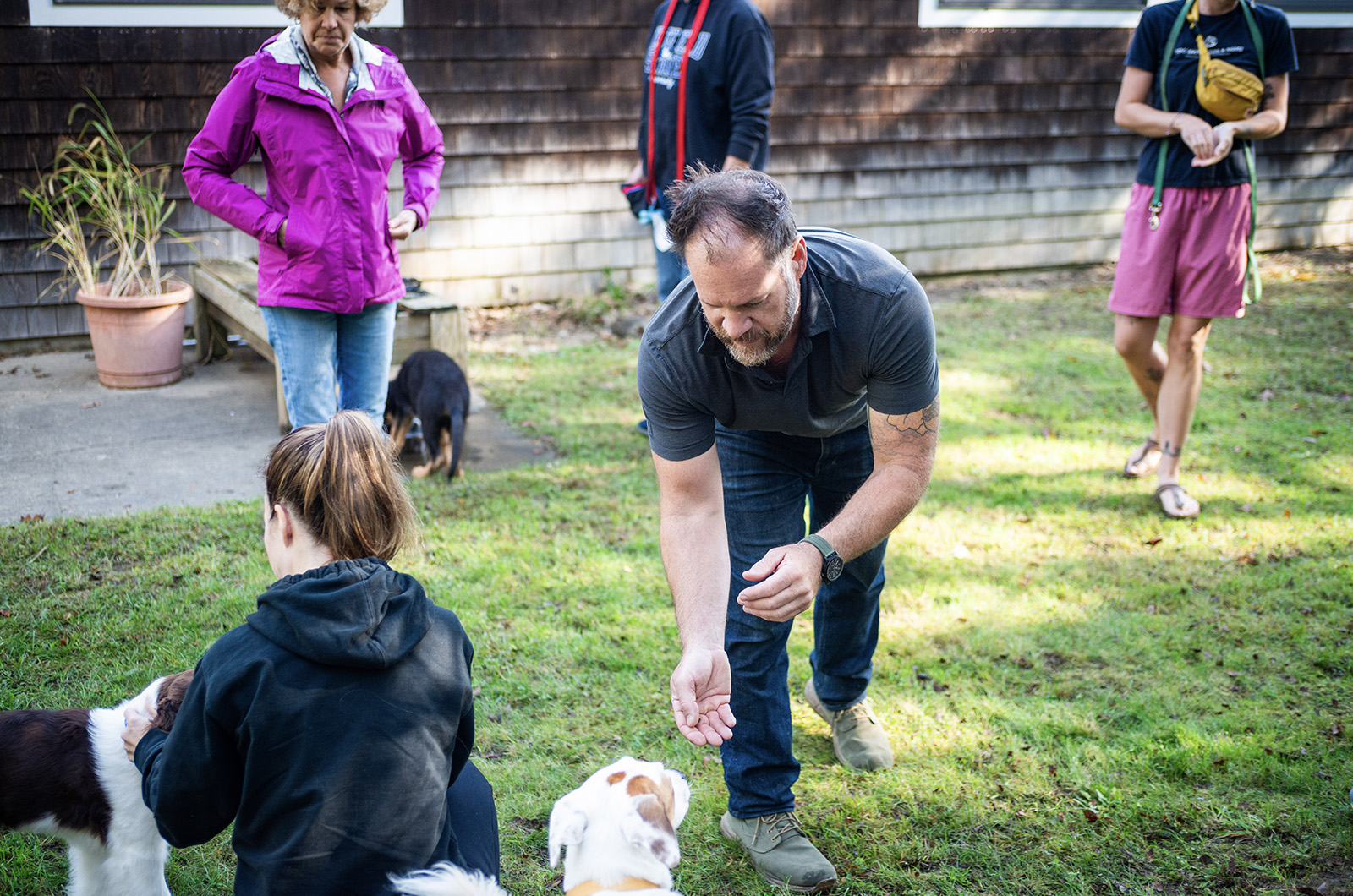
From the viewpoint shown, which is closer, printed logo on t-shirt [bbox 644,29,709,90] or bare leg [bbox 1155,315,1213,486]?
bare leg [bbox 1155,315,1213,486]

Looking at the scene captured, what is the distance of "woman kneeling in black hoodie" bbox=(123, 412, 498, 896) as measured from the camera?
1550 millimetres

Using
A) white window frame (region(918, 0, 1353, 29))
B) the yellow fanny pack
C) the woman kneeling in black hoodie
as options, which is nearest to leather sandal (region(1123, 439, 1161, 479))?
the yellow fanny pack

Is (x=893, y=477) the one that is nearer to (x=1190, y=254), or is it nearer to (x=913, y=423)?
(x=913, y=423)

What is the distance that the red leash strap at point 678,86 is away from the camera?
4.73m

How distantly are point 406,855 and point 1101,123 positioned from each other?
970cm

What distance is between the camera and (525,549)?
4074 millimetres

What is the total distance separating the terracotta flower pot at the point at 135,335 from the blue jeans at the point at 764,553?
4373 millimetres

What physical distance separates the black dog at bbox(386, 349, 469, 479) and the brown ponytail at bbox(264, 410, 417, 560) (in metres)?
2.94

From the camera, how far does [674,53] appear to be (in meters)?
4.79

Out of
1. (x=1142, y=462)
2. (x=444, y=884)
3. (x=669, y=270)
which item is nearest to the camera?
(x=444, y=884)

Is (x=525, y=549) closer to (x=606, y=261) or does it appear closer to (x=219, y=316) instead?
(x=219, y=316)

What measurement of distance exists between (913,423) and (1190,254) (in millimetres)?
2845

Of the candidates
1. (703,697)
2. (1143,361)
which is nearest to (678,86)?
(1143,361)

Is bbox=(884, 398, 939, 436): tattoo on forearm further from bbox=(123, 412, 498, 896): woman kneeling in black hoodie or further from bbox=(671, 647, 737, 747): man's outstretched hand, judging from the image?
bbox=(123, 412, 498, 896): woman kneeling in black hoodie
